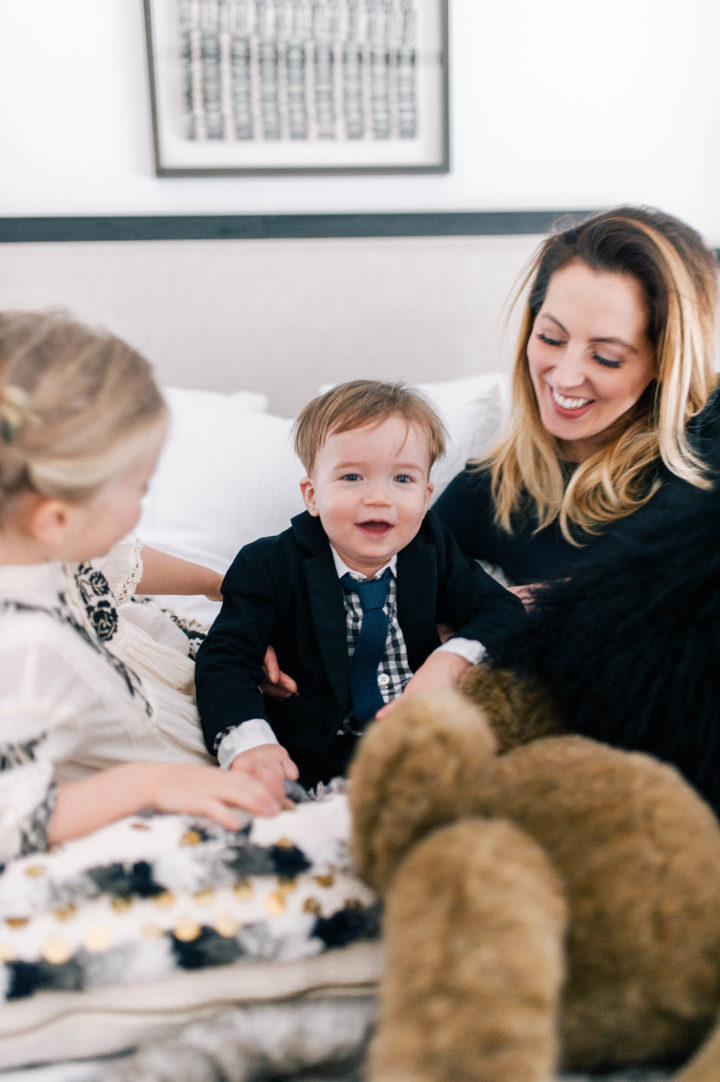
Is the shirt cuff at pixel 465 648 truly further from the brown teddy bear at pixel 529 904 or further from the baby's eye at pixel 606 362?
the baby's eye at pixel 606 362

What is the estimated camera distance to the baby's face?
0.99 metres

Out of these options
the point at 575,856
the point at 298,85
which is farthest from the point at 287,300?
the point at 575,856

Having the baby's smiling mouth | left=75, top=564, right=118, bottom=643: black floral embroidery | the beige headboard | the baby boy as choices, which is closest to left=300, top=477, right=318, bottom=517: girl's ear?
the baby boy

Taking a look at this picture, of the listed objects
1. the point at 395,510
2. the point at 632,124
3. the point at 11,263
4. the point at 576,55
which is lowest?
the point at 395,510

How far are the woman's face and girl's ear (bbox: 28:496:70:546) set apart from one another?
82 centimetres

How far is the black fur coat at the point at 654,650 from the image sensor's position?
0.56m

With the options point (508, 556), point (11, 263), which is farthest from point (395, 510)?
point (11, 263)

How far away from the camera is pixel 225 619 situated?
3.32 feet

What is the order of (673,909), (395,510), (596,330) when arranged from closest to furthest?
(673,909) → (395,510) → (596,330)

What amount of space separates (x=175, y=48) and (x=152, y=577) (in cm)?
146

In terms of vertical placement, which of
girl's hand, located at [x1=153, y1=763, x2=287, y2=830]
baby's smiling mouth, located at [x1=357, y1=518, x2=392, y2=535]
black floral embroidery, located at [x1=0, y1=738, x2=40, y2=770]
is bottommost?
girl's hand, located at [x1=153, y1=763, x2=287, y2=830]

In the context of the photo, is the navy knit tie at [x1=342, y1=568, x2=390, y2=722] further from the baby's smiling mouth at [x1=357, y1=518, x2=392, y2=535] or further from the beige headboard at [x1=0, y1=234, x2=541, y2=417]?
the beige headboard at [x1=0, y1=234, x2=541, y2=417]

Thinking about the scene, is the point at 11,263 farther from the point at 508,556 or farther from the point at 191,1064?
the point at 191,1064

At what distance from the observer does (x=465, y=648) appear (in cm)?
97
